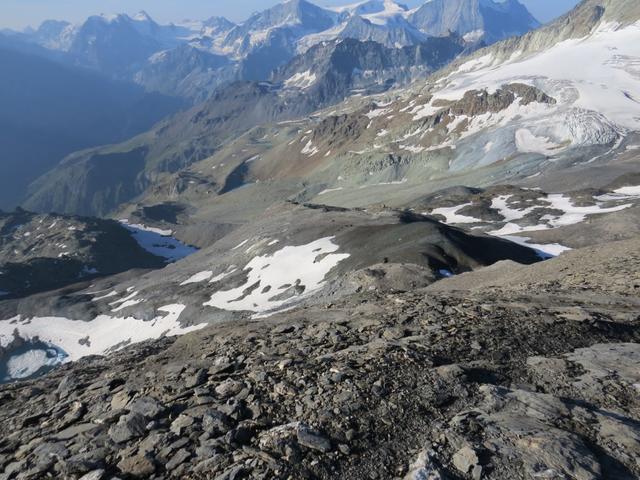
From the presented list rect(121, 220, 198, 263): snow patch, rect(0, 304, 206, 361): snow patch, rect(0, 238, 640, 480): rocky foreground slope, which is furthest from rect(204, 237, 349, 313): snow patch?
rect(121, 220, 198, 263): snow patch

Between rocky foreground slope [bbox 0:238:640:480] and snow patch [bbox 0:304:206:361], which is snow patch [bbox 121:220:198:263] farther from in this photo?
rocky foreground slope [bbox 0:238:640:480]

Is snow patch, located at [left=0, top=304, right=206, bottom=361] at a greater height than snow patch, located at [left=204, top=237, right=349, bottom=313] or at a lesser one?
lesser

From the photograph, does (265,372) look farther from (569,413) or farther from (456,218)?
(456,218)

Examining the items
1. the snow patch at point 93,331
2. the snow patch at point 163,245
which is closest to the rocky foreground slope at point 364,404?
the snow patch at point 93,331

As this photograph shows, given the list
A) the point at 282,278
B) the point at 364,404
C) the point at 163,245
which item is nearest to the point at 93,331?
the point at 282,278

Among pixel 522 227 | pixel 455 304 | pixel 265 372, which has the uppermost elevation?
pixel 265 372

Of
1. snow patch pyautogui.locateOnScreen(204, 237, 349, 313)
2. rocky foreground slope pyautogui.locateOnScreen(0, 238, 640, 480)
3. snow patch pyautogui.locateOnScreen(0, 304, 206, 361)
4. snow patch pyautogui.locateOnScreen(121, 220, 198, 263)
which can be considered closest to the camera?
rocky foreground slope pyautogui.locateOnScreen(0, 238, 640, 480)

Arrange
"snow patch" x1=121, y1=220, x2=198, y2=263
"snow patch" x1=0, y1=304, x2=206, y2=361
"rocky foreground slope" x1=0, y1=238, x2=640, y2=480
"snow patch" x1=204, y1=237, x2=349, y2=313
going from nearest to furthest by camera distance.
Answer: "rocky foreground slope" x1=0, y1=238, x2=640, y2=480 → "snow patch" x1=204, y1=237, x2=349, y2=313 → "snow patch" x1=0, y1=304, x2=206, y2=361 → "snow patch" x1=121, y1=220, x2=198, y2=263

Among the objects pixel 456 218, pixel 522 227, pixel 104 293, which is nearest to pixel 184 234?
pixel 104 293

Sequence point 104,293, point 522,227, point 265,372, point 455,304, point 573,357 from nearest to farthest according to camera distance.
Answer: point 265,372 < point 573,357 < point 455,304 < point 522,227 < point 104,293
